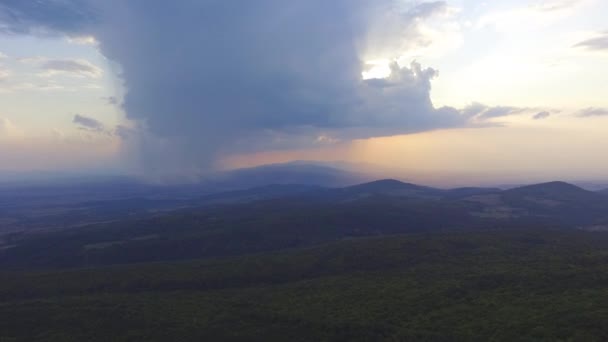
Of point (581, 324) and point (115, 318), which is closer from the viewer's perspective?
point (581, 324)

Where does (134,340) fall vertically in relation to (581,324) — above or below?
below

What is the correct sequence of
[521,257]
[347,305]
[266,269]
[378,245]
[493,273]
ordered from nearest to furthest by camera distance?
1. [347,305]
2. [493,273]
3. [521,257]
4. [266,269]
5. [378,245]

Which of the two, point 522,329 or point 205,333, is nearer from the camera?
point 522,329

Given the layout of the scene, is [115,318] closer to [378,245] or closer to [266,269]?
[266,269]

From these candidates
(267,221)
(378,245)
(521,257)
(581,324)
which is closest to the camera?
(581,324)

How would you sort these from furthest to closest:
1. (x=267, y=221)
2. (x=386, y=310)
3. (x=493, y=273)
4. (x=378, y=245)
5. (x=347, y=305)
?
1. (x=267, y=221)
2. (x=378, y=245)
3. (x=493, y=273)
4. (x=347, y=305)
5. (x=386, y=310)

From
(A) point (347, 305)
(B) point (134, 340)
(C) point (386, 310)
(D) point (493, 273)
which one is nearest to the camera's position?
(B) point (134, 340)

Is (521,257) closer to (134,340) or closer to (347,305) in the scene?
(347,305)

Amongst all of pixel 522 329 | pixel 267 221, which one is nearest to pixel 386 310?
pixel 522 329

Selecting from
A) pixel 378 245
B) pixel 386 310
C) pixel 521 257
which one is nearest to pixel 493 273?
pixel 521 257
